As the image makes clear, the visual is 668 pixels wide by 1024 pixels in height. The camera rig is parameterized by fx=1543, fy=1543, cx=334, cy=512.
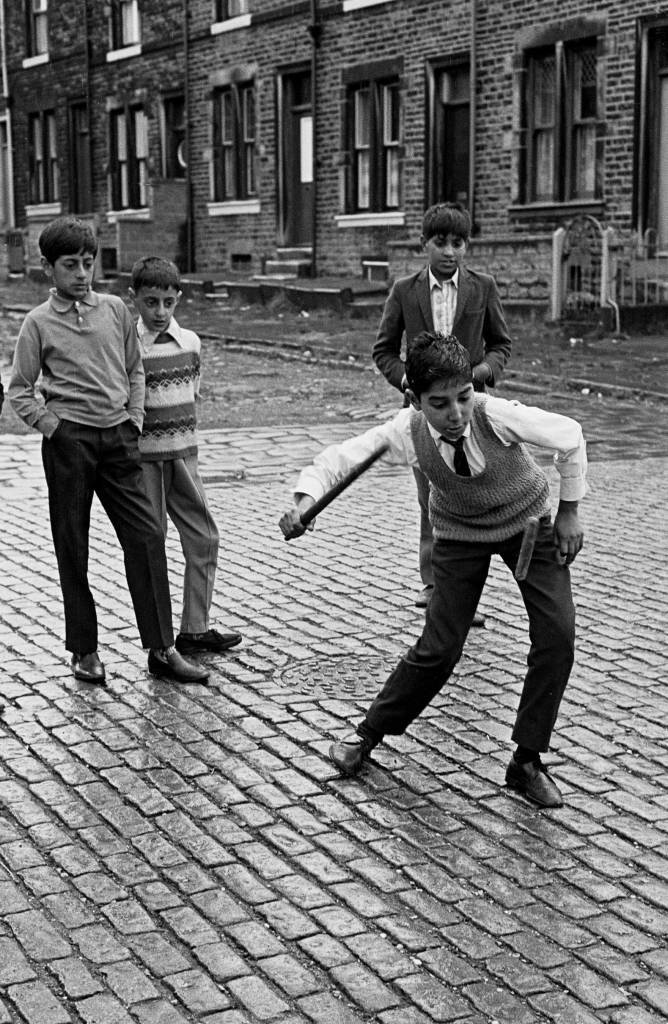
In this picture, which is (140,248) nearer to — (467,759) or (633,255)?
(633,255)

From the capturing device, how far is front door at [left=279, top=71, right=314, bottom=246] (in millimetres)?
28078

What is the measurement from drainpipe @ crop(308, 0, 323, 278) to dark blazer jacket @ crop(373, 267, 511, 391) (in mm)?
20287


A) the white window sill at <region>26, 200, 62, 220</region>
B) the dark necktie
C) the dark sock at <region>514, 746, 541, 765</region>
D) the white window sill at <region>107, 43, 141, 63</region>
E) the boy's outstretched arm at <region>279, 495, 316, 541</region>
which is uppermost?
the white window sill at <region>107, 43, 141, 63</region>

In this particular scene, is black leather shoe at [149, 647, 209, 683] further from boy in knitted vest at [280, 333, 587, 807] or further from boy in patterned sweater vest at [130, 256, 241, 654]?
boy in knitted vest at [280, 333, 587, 807]

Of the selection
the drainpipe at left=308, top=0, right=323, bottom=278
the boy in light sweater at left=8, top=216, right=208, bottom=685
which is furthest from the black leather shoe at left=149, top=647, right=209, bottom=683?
the drainpipe at left=308, top=0, right=323, bottom=278

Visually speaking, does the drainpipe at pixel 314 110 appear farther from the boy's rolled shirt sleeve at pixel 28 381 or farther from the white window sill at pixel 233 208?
the boy's rolled shirt sleeve at pixel 28 381

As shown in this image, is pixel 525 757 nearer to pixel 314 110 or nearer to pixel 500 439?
pixel 500 439

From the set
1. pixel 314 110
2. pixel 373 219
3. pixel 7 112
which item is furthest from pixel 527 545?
pixel 7 112

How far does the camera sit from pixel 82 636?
20.2ft

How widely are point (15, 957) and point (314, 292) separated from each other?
21.2 metres

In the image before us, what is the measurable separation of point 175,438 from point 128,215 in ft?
92.4

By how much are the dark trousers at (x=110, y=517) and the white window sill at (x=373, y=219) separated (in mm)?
19634

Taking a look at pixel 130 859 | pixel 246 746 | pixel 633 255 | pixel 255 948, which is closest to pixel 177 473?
pixel 246 746

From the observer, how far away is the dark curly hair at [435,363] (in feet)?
14.9
